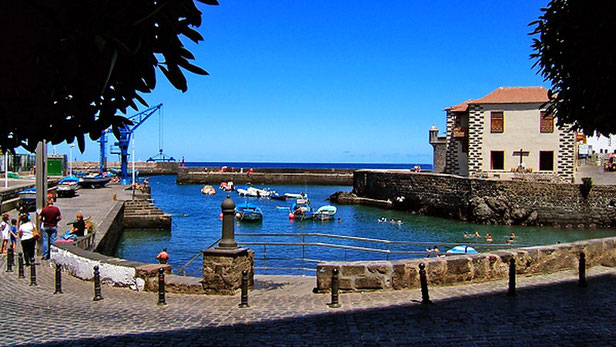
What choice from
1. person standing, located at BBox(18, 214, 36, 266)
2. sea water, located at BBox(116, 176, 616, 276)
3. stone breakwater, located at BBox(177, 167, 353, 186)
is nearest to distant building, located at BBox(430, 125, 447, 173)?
sea water, located at BBox(116, 176, 616, 276)

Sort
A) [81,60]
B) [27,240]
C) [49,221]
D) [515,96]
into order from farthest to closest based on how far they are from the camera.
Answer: [515,96] < [49,221] < [27,240] < [81,60]

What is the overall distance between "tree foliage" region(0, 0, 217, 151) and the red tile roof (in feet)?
155

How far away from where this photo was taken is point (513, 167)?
4834 cm

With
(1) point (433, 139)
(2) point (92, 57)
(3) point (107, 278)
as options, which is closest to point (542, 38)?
(2) point (92, 57)

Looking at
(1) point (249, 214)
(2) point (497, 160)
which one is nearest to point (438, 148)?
(2) point (497, 160)

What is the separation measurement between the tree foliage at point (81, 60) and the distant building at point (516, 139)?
46520mm

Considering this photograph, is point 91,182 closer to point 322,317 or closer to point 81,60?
point 322,317

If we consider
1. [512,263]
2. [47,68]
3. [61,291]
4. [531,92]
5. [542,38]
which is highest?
[531,92]

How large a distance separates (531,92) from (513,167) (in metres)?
7.10

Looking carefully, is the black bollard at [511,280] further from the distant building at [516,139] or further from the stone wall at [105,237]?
the distant building at [516,139]

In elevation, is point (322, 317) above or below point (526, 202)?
above

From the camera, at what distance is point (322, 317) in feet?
30.1

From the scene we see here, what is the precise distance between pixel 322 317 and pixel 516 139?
4305 centimetres

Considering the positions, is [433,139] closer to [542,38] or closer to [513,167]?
[513,167]
